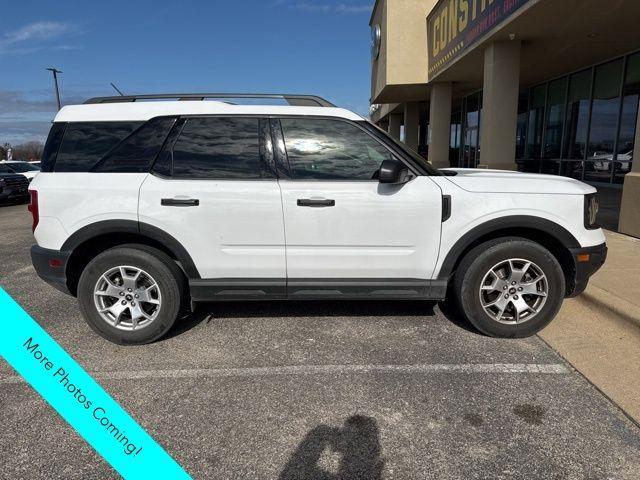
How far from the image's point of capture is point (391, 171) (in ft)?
11.6

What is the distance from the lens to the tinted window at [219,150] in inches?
151

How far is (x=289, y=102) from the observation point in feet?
13.4

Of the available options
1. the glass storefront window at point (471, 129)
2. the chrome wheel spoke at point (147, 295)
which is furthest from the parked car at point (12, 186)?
the glass storefront window at point (471, 129)

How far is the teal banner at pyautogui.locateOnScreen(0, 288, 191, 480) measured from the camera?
5.67ft

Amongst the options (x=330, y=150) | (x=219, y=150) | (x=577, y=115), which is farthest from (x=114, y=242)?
(x=577, y=115)

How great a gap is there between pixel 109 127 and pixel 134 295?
140 cm

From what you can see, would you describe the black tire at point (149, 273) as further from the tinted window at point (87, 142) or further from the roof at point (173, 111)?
the roof at point (173, 111)

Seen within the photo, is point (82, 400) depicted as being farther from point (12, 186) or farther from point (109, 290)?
point (12, 186)

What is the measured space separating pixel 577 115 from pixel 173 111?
14.7 m

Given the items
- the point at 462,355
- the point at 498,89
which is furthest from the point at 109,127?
the point at 498,89

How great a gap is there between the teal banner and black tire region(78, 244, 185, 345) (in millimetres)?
1710

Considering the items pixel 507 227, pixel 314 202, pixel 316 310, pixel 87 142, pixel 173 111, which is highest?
pixel 173 111

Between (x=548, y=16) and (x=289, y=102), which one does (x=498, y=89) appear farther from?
(x=289, y=102)

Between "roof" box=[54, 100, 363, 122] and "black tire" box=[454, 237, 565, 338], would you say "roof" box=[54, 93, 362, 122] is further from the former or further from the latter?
"black tire" box=[454, 237, 565, 338]
